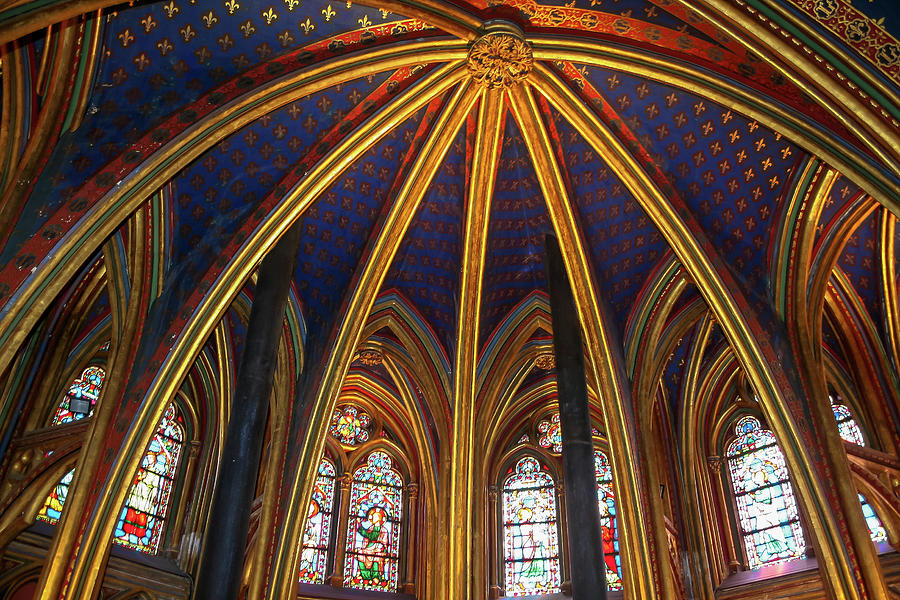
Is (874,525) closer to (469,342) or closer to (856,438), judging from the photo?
(856,438)

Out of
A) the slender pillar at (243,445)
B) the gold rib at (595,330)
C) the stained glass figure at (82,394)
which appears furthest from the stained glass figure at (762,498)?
the stained glass figure at (82,394)

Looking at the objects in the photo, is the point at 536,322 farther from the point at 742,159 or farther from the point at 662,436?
the point at 742,159

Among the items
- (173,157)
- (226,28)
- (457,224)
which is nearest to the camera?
(173,157)

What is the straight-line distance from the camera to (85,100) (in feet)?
27.9

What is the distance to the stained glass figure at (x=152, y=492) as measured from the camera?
12.8 m

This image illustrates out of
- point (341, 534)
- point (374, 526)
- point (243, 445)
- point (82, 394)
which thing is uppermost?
point (82, 394)

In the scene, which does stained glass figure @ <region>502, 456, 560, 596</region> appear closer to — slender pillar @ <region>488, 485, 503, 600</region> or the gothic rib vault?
slender pillar @ <region>488, 485, 503, 600</region>

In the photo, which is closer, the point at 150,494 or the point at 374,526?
the point at 150,494

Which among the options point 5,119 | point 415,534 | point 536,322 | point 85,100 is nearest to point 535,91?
point 536,322

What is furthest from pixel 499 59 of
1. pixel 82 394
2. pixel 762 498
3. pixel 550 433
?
pixel 762 498

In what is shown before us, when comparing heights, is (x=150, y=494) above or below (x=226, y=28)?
below

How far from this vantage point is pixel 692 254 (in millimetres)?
11375

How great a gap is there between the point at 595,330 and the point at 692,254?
1800 millimetres

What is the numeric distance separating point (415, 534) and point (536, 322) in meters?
4.66
